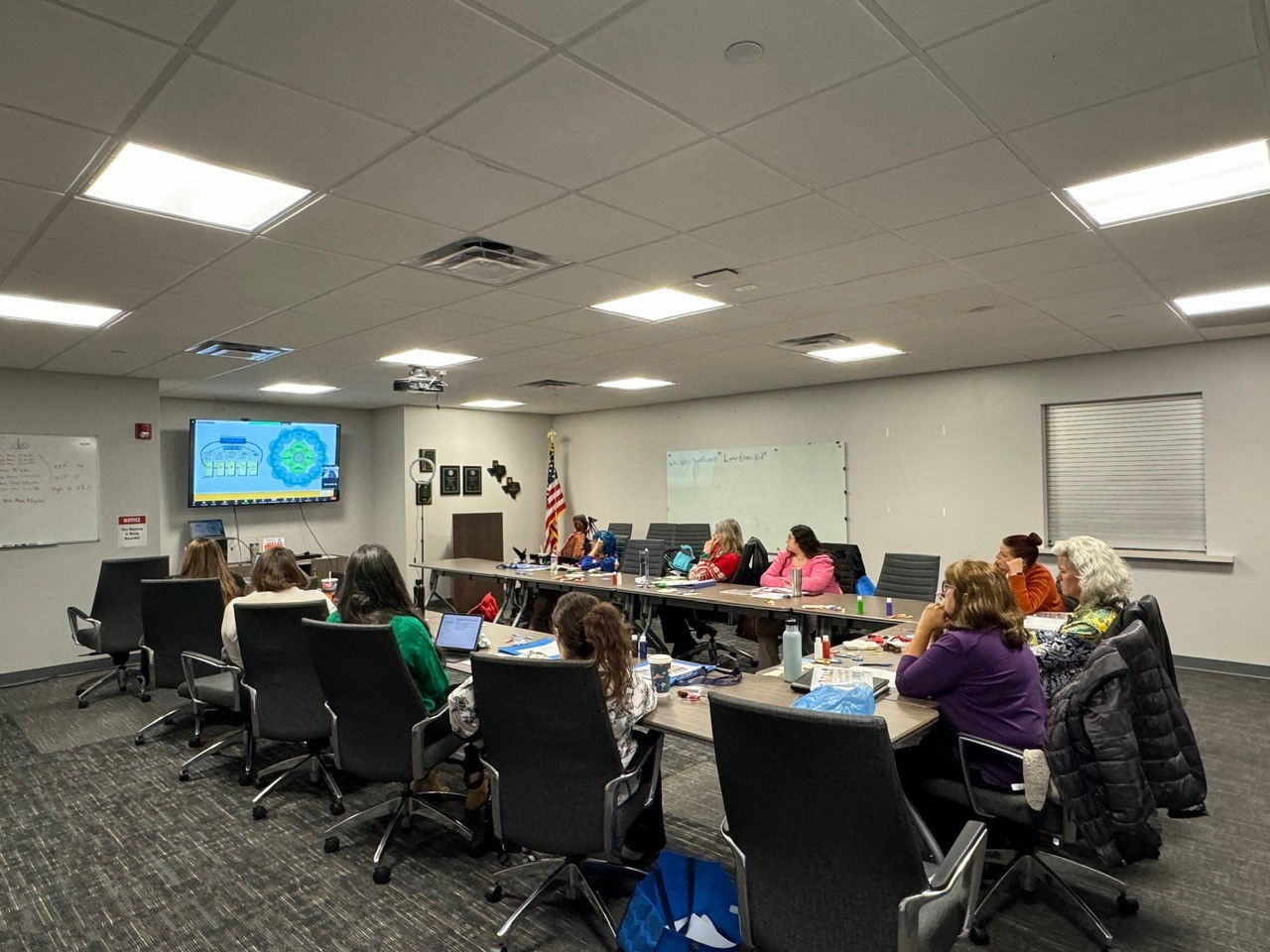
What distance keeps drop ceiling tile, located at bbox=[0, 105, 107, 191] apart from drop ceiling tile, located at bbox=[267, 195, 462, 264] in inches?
26.8

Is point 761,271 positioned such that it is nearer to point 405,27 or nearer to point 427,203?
point 427,203

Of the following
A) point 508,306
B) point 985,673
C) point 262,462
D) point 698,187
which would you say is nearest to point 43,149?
point 698,187

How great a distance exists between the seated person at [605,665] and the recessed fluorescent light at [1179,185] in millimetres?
2315

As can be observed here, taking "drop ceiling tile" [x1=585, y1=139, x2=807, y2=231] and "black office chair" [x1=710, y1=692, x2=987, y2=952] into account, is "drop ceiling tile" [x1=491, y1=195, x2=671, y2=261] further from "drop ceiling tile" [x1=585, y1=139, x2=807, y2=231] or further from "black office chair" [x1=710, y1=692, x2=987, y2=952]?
"black office chair" [x1=710, y1=692, x2=987, y2=952]

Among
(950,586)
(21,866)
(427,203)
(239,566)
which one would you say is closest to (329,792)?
(21,866)

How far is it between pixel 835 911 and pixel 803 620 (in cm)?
324

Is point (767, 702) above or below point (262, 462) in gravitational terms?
below

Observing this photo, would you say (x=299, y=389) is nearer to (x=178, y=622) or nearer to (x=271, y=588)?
(x=178, y=622)

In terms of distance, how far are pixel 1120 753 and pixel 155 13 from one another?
9.99 ft

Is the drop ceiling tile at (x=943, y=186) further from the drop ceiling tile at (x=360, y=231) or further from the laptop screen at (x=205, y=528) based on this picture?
the laptop screen at (x=205, y=528)

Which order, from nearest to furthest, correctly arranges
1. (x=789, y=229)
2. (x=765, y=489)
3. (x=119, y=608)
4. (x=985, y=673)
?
(x=985, y=673)
(x=789, y=229)
(x=119, y=608)
(x=765, y=489)

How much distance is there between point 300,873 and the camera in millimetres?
2918

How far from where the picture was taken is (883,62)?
75.9 inches

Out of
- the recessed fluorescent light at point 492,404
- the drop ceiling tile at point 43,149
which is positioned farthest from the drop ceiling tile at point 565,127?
the recessed fluorescent light at point 492,404
